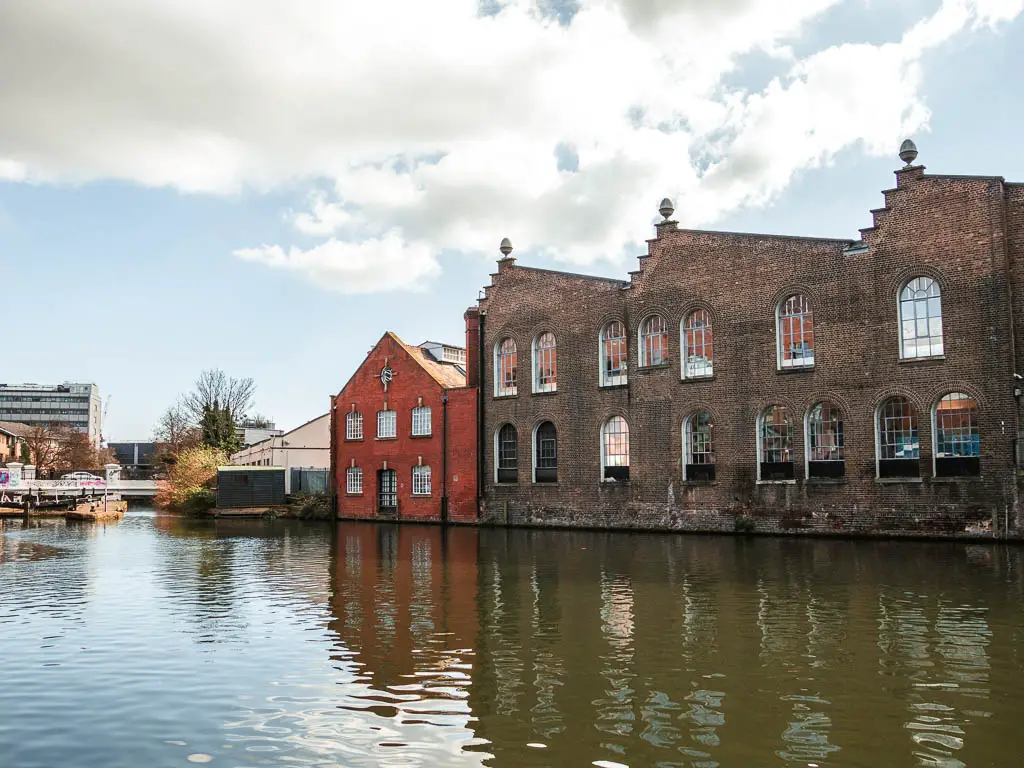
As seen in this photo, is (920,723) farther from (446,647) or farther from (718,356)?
(718,356)

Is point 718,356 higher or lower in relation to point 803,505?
higher

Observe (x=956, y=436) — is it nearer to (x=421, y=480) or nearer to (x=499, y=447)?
(x=499, y=447)

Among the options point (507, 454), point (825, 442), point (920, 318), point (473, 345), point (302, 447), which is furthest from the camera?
point (302, 447)

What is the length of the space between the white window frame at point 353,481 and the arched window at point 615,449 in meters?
14.4

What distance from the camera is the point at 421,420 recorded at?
125 ft

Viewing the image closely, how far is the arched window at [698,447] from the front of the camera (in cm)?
2844

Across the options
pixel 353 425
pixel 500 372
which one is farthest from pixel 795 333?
pixel 353 425

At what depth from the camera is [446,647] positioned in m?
10.1

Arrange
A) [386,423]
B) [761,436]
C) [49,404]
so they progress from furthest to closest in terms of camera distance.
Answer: [49,404] → [386,423] → [761,436]

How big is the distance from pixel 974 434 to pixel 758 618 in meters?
14.8

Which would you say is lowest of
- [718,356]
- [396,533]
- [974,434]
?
[396,533]

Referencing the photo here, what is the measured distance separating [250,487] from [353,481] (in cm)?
738

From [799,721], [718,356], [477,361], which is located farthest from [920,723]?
[477,361]

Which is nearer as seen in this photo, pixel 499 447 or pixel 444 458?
pixel 499 447
